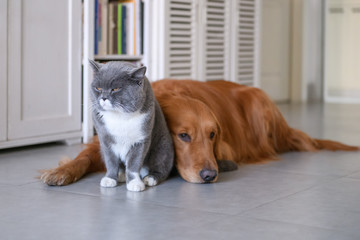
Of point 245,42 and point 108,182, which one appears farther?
point 245,42

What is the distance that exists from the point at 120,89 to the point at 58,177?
0.48 metres

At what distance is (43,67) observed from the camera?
11.1 feet

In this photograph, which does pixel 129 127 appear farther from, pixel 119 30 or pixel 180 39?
pixel 180 39

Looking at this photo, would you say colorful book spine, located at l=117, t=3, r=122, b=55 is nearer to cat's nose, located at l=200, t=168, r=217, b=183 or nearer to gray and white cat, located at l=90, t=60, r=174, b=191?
gray and white cat, located at l=90, t=60, r=174, b=191

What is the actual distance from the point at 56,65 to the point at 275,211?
6.32 feet

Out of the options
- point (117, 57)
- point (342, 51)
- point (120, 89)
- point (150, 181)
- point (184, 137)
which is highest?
point (342, 51)

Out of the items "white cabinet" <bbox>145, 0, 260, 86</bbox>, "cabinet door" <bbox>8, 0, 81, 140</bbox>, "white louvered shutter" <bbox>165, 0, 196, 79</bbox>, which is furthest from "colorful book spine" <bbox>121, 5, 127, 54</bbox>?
"cabinet door" <bbox>8, 0, 81, 140</bbox>

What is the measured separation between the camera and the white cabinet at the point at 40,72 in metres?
3.20

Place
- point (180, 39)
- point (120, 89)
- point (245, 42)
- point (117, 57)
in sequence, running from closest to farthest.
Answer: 1. point (120, 89)
2. point (117, 57)
3. point (180, 39)
4. point (245, 42)

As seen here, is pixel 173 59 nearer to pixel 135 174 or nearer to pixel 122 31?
pixel 122 31

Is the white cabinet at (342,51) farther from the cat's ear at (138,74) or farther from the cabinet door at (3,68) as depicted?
the cat's ear at (138,74)

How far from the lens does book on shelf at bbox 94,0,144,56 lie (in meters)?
3.83

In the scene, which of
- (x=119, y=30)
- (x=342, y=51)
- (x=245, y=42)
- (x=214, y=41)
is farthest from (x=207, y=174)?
(x=342, y=51)

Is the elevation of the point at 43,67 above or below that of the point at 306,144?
above
